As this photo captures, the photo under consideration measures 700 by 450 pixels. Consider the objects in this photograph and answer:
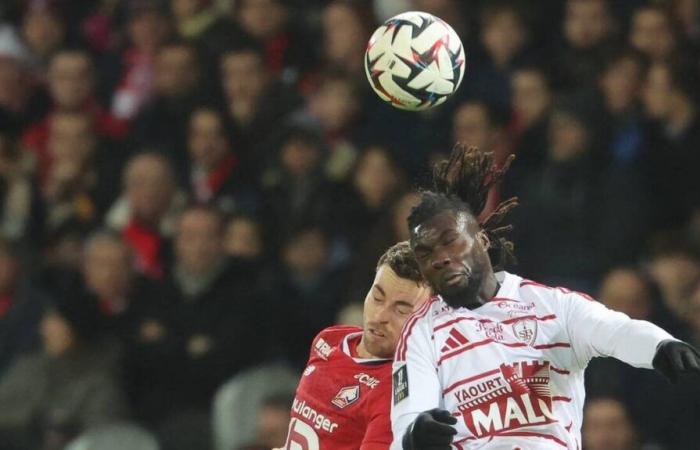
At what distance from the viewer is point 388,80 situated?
6707mm

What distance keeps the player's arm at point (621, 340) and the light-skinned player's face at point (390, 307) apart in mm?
646

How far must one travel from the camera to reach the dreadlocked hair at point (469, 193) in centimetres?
555

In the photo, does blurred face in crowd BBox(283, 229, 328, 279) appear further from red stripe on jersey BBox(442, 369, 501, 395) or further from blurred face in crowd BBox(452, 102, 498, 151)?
red stripe on jersey BBox(442, 369, 501, 395)

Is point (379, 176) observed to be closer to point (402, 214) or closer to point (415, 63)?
point (402, 214)

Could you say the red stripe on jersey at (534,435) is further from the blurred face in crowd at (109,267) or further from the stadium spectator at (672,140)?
the blurred face in crowd at (109,267)

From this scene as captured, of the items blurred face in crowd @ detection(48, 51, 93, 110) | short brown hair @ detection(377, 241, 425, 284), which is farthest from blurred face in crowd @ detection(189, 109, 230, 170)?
short brown hair @ detection(377, 241, 425, 284)

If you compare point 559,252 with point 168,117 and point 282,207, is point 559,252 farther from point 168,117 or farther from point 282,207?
point 168,117

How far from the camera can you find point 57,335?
360 inches

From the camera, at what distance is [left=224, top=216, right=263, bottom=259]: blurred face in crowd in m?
9.32

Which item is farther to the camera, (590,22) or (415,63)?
(590,22)

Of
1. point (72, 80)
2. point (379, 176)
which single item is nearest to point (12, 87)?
point (72, 80)

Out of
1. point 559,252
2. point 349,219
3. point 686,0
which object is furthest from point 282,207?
point 686,0

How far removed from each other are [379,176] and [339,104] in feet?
2.76

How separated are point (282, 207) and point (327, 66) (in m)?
1.25
